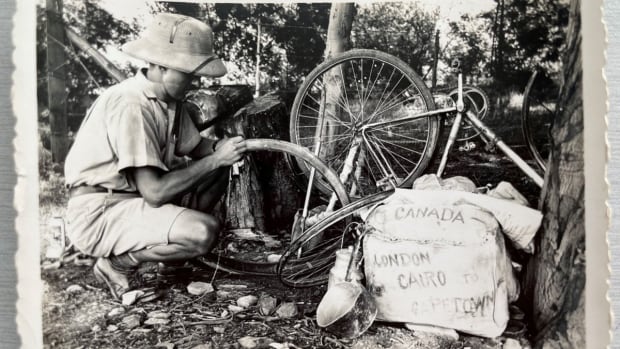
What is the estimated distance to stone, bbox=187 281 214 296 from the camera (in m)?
0.99

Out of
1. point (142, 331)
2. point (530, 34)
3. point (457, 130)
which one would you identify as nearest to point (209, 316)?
point (142, 331)

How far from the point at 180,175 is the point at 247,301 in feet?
0.95

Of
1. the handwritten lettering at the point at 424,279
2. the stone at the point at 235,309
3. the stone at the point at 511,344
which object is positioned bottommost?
the stone at the point at 511,344

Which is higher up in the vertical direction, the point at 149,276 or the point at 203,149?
the point at 203,149

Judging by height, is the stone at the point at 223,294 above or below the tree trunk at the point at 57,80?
below

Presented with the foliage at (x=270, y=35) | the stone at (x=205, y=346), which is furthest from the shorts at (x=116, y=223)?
the foliage at (x=270, y=35)

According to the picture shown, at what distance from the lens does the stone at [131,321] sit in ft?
3.17

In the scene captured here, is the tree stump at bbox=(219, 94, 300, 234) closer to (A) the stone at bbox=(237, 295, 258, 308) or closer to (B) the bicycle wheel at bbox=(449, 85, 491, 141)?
(A) the stone at bbox=(237, 295, 258, 308)

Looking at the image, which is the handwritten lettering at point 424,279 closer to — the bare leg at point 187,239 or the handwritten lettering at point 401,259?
the handwritten lettering at point 401,259

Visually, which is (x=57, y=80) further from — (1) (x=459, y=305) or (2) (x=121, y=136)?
(1) (x=459, y=305)

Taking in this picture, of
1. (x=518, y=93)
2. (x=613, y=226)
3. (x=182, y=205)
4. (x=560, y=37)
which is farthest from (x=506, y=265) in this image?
(x=182, y=205)

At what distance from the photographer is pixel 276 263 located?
0.99 m

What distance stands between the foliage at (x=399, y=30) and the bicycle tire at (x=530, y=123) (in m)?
0.20

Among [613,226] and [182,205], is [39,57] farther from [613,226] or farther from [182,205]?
[613,226]
